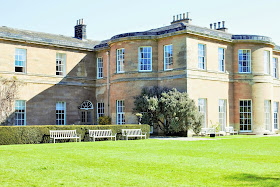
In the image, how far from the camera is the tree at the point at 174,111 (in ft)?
77.8

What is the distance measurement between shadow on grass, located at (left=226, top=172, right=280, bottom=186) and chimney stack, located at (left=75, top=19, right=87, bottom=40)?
1039 inches

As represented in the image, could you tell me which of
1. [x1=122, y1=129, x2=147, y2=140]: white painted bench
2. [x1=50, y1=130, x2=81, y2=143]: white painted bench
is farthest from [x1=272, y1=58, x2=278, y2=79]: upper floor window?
[x1=50, y1=130, x2=81, y2=143]: white painted bench

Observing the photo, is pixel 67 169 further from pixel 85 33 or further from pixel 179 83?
pixel 85 33

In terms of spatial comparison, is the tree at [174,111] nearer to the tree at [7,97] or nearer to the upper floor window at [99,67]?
the upper floor window at [99,67]

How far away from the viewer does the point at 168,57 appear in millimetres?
26391

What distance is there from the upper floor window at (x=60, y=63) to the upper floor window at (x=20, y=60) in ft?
8.88

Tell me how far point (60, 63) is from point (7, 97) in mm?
5163

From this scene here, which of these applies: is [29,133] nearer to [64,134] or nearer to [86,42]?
[64,134]

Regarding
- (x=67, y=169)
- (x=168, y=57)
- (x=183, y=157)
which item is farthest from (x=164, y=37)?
(x=67, y=169)

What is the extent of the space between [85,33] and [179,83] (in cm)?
1211

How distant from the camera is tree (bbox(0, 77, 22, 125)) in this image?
26.5 metres

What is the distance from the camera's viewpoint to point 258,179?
339 inches

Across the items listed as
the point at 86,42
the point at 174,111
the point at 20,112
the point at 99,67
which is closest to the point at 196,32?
the point at 174,111

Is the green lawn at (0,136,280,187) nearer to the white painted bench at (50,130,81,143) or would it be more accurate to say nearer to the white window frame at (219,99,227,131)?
the white painted bench at (50,130,81,143)
